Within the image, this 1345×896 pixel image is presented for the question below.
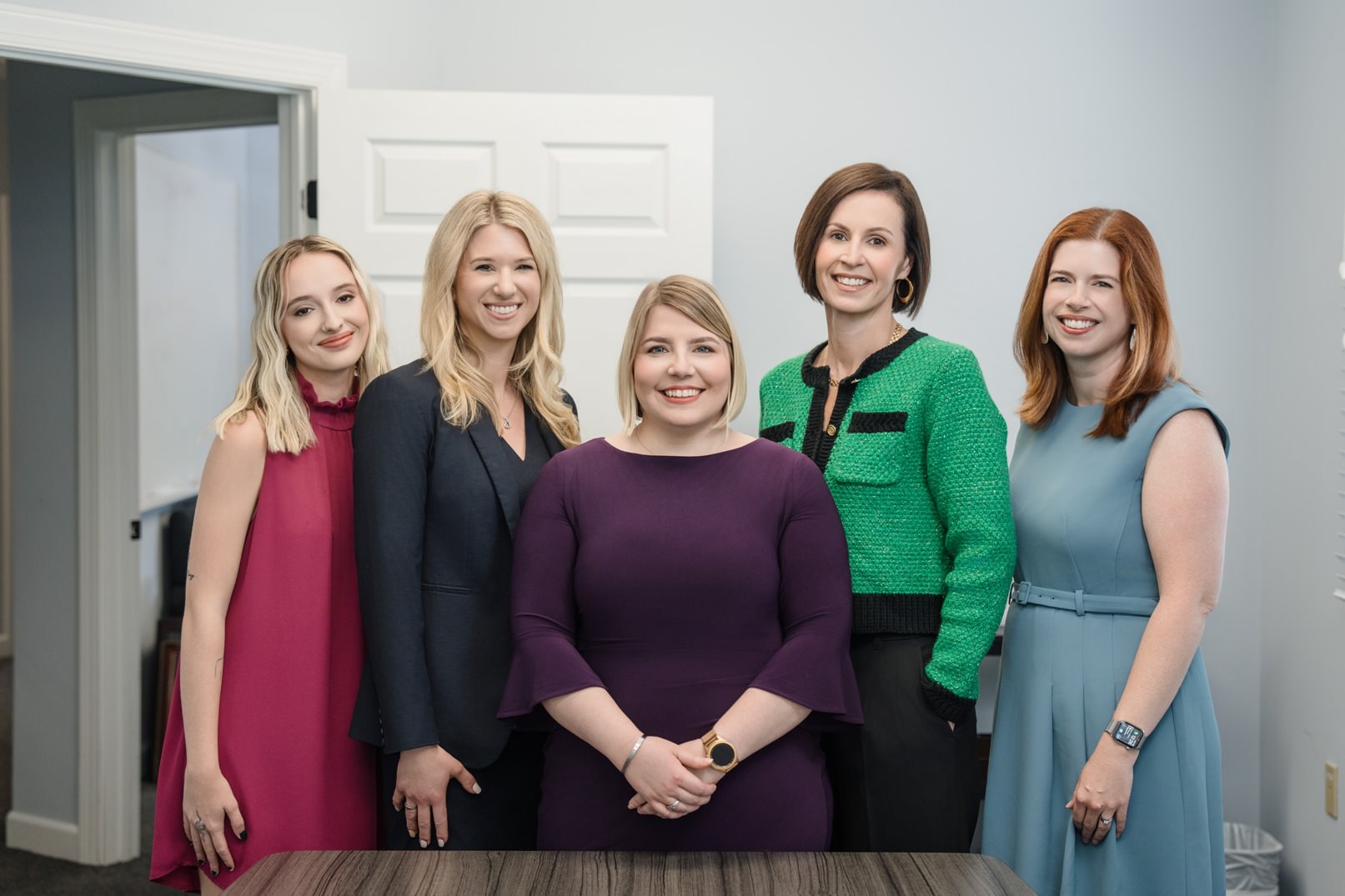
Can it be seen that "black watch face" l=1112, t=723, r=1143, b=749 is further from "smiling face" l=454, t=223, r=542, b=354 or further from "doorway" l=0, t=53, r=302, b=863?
"doorway" l=0, t=53, r=302, b=863

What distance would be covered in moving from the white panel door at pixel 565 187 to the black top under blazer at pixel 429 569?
47.9 inches

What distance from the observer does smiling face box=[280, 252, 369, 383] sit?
5.96 feet

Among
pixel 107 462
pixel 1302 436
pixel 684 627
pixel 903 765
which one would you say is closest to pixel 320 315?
pixel 684 627

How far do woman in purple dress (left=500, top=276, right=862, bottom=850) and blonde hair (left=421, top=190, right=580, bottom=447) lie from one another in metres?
0.21

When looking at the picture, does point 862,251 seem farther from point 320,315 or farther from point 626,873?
point 626,873

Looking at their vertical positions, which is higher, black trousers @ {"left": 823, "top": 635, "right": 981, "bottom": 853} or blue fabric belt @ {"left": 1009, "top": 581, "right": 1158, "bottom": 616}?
blue fabric belt @ {"left": 1009, "top": 581, "right": 1158, "bottom": 616}

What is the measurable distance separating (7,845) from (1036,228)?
370 cm

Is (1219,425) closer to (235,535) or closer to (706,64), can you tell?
(235,535)

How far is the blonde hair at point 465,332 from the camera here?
180cm

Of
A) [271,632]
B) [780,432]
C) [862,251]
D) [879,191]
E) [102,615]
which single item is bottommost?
[102,615]

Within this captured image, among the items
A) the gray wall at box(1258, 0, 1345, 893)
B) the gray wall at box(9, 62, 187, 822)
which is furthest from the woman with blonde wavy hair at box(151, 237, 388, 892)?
the gray wall at box(1258, 0, 1345, 893)

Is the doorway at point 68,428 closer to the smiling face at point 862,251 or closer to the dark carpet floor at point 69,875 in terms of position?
the dark carpet floor at point 69,875

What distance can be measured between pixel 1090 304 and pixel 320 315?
1.23m

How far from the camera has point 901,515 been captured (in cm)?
182
